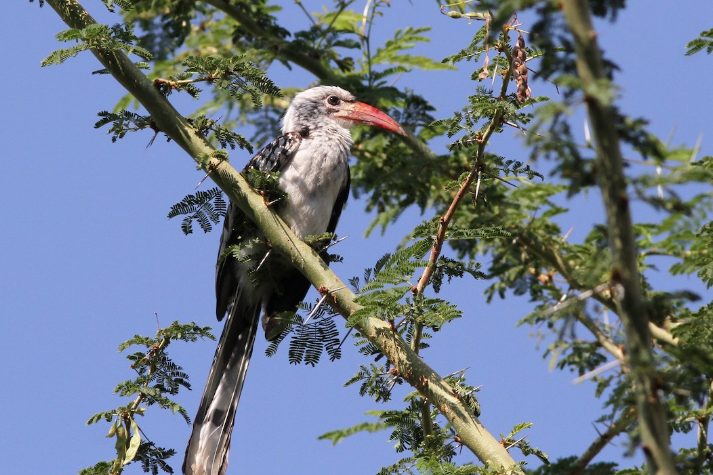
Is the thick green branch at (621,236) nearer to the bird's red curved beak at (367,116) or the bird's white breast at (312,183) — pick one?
the bird's white breast at (312,183)

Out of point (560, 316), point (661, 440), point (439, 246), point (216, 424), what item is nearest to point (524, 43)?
point (439, 246)

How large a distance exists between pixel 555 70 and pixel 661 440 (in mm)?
862

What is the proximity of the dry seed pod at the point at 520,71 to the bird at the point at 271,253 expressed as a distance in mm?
1774

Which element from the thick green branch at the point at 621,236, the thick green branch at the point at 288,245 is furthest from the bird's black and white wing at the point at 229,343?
the thick green branch at the point at 621,236

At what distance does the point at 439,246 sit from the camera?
381 centimetres

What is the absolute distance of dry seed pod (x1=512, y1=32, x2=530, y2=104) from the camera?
358cm

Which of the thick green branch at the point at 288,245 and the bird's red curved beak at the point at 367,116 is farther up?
the bird's red curved beak at the point at 367,116

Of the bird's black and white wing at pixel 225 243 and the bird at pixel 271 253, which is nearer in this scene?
the bird at pixel 271 253

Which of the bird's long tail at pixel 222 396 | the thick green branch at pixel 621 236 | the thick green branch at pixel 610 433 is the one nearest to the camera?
the thick green branch at pixel 621 236

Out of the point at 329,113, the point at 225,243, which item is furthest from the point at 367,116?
the point at 225,243

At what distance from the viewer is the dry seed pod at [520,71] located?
3.58 m

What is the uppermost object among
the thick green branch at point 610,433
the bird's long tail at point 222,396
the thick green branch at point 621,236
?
the bird's long tail at point 222,396

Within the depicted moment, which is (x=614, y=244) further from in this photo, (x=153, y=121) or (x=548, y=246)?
(x=548, y=246)

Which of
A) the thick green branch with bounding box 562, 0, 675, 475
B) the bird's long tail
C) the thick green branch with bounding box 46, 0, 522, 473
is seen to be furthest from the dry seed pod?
the bird's long tail
